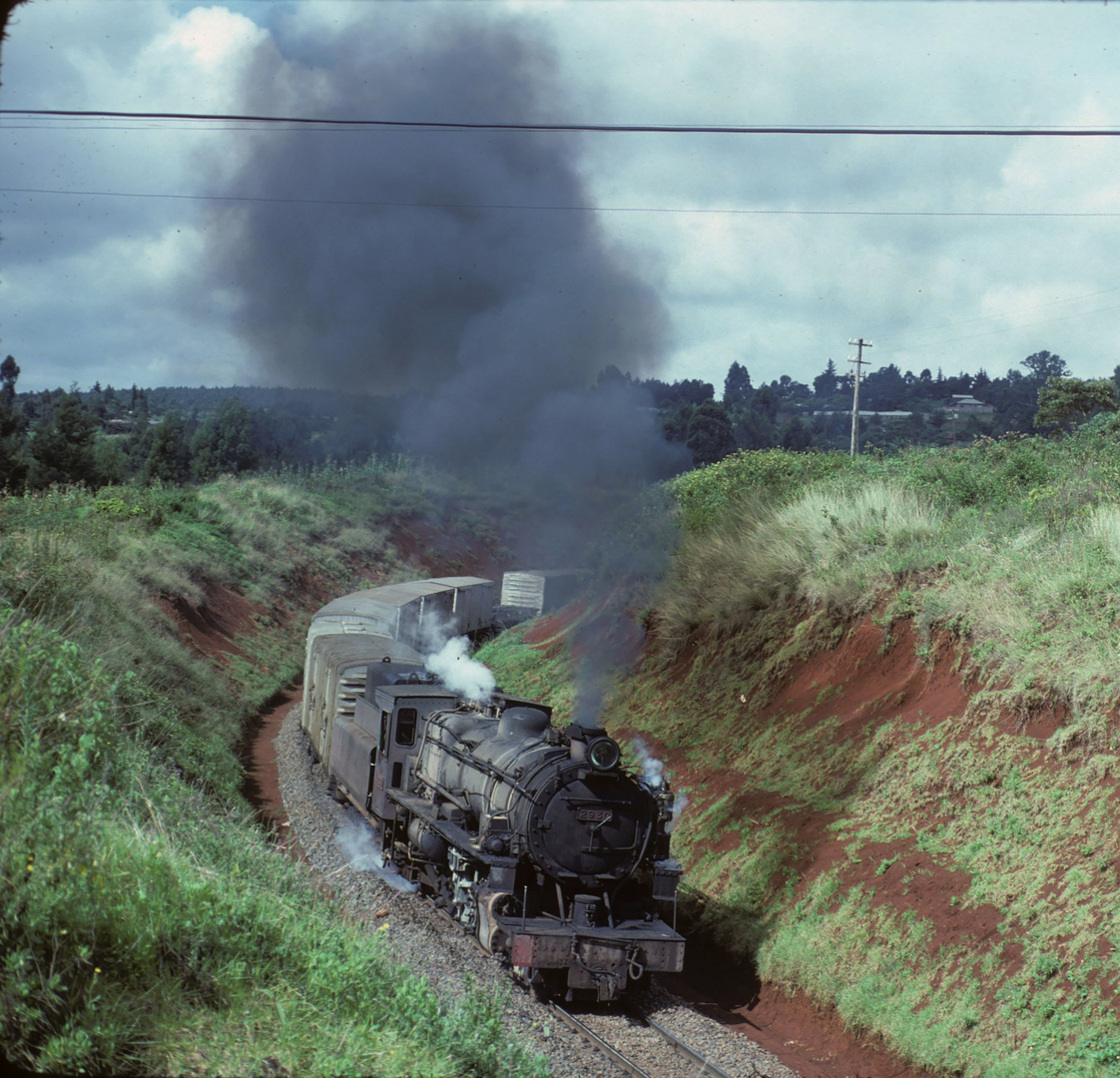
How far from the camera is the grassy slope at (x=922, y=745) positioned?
27.0 ft

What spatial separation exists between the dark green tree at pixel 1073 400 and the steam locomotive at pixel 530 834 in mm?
38929

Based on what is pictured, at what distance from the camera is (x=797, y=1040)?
30.1 feet

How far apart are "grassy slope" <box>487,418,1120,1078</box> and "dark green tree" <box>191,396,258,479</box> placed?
45.5 metres

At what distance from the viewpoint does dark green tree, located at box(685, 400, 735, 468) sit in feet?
66.6

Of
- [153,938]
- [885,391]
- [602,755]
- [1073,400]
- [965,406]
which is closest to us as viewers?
[153,938]

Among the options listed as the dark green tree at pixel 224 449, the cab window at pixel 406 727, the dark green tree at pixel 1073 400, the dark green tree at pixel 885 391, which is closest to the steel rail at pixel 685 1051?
the cab window at pixel 406 727

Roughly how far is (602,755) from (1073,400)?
137 feet

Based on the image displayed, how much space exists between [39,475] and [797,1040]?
143 ft

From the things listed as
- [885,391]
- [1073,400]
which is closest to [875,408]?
[885,391]

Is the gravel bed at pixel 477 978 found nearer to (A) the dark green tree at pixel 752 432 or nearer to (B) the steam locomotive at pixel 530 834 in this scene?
(B) the steam locomotive at pixel 530 834

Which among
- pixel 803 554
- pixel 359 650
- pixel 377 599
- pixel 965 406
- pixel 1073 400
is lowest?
pixel 359 650

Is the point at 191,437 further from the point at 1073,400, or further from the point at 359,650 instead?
the point at 1073,400

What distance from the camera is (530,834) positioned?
9344 millimetres

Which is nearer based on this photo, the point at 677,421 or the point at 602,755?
the point at 602,755
